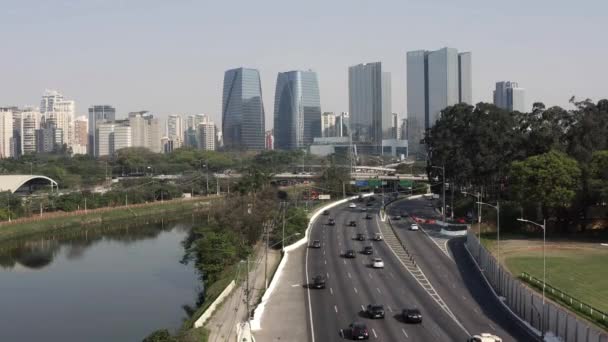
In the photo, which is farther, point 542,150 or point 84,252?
point 84,252

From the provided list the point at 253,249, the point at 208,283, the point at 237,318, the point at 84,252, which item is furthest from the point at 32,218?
the point at 237,318

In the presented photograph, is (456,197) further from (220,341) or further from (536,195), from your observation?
(220,341)

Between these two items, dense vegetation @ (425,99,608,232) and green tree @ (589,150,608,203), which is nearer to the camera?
green tree @ (589,150,608,203)

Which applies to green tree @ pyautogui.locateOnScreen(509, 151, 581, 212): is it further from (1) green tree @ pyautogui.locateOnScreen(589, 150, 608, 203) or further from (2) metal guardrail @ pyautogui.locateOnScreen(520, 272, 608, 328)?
(2) metal guardrail @ pyautogui.locateOnScreen(520, 272, 608, 328)

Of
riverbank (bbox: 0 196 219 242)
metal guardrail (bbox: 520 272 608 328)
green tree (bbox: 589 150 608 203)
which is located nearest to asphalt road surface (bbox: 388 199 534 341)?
metal guardrail (bbox: 520 272 608 328)

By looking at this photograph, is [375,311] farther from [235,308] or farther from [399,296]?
[235,308]
